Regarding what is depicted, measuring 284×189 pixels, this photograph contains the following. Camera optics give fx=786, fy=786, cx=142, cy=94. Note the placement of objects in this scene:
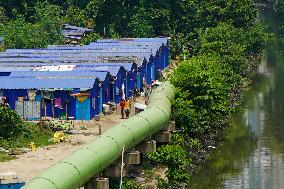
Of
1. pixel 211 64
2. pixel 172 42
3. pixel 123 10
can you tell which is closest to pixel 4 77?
pixel 211 64

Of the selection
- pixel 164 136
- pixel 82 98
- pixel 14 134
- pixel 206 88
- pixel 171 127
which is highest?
pixel 206 88

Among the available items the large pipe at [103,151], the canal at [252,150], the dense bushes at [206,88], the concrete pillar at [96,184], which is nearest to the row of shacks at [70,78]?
the dense bushes at [206,88]

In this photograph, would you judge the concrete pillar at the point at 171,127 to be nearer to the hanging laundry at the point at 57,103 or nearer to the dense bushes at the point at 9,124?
the dense bushes at the point at 9,124

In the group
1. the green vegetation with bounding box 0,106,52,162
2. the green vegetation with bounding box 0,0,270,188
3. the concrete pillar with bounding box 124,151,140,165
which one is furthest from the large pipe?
the green vegetation with bounding box 0,0,270,188

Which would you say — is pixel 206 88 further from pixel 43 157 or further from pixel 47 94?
pixel 43 157

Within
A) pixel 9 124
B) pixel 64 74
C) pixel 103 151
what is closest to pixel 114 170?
pixel 103 151

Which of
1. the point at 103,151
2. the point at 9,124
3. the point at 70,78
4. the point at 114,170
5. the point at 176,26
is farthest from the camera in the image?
the point at 176,26

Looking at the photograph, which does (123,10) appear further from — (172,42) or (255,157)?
(255,157)
